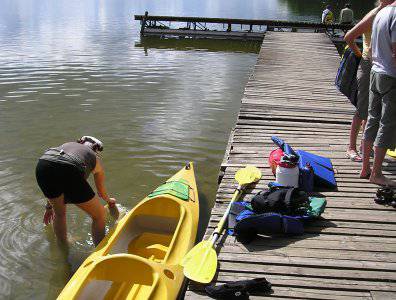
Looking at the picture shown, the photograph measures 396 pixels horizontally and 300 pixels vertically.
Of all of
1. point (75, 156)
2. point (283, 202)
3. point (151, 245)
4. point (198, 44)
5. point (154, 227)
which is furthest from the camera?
point (198, 44)

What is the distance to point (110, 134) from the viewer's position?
34.6ft

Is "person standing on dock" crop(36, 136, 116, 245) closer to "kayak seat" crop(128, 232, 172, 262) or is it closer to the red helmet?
"kayak seat" crop(128, 232, 172, 262)

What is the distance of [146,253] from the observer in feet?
17.4

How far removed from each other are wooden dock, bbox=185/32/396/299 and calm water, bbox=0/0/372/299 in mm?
1242

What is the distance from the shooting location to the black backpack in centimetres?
470

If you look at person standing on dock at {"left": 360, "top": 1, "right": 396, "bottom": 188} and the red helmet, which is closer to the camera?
person standing on dock at {"left": 360, "top": 1, "right": 396, "bottom": 188}

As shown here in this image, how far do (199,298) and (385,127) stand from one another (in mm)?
2948

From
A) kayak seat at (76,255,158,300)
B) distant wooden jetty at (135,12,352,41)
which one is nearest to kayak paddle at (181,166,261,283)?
kayak seat at (76,255,158,300)

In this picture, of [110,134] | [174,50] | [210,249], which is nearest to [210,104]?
[110,134]

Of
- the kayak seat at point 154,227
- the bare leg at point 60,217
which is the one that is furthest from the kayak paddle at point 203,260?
the bare leg at point 60,217

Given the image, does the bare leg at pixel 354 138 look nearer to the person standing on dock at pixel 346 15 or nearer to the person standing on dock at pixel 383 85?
the person standing on dock at pixel 383 85

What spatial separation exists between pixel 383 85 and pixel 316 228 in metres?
1.82

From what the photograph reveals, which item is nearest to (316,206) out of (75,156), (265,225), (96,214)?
(265,225)

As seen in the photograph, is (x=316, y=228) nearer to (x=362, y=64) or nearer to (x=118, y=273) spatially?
(x=118, y=273)
